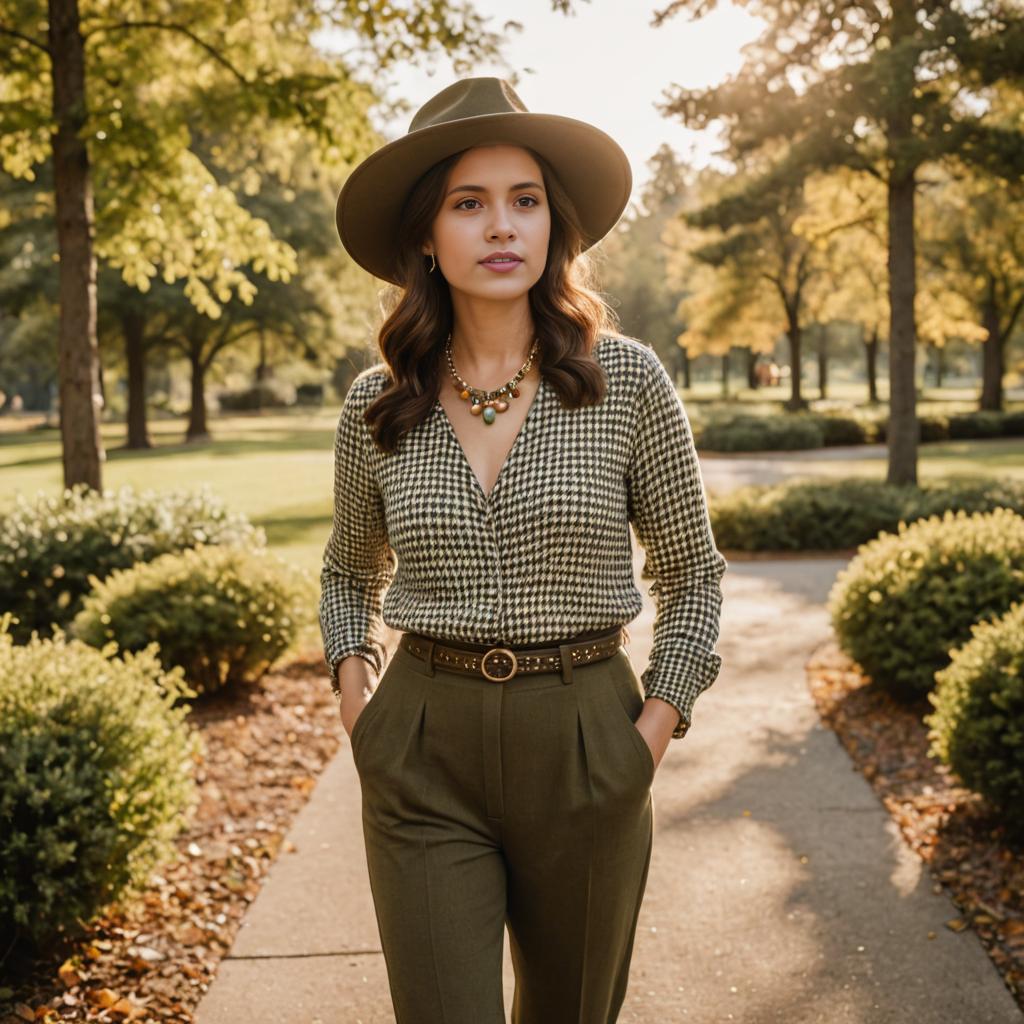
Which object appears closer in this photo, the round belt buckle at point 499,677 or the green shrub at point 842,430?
the round belt buckle at point 499,677

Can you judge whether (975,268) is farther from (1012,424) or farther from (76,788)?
(76,788)

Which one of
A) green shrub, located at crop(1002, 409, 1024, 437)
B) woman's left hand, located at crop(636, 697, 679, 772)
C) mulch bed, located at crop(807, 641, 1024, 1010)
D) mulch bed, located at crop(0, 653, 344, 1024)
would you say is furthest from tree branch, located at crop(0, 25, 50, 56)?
green shrub, located at crop(1002, 409, 1024, 437)

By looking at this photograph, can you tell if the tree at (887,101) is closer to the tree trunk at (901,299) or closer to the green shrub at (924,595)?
the tree trunk at (901,299)

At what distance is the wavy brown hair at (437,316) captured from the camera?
7.58ft

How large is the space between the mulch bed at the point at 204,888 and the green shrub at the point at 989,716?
9.11 feet

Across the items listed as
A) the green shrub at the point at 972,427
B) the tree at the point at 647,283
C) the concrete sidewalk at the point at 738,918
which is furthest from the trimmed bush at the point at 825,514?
the tree at the point at 647,283

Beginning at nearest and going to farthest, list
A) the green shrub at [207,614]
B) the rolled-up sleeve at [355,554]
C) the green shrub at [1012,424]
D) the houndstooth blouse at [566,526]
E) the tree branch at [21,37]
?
the houndstooth blouse at [566,526]
the rolled-up sleeve at [355,554]
the green shrub at [207,614]
the tree branch at [21,37]
the green shrub at [1012,424]

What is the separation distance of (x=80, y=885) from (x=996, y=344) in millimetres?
40493

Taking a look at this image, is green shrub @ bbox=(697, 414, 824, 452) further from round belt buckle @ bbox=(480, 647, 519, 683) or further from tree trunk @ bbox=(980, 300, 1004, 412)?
round belt buckle @ bbox=(480, 647, 519, 683)

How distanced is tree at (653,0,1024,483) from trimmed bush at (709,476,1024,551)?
1.46 meters

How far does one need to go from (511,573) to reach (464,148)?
35.5 inches

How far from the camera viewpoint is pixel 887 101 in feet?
39.4

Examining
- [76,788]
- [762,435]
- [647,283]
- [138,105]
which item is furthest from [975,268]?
[76,788]

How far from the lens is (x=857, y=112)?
12719mm
